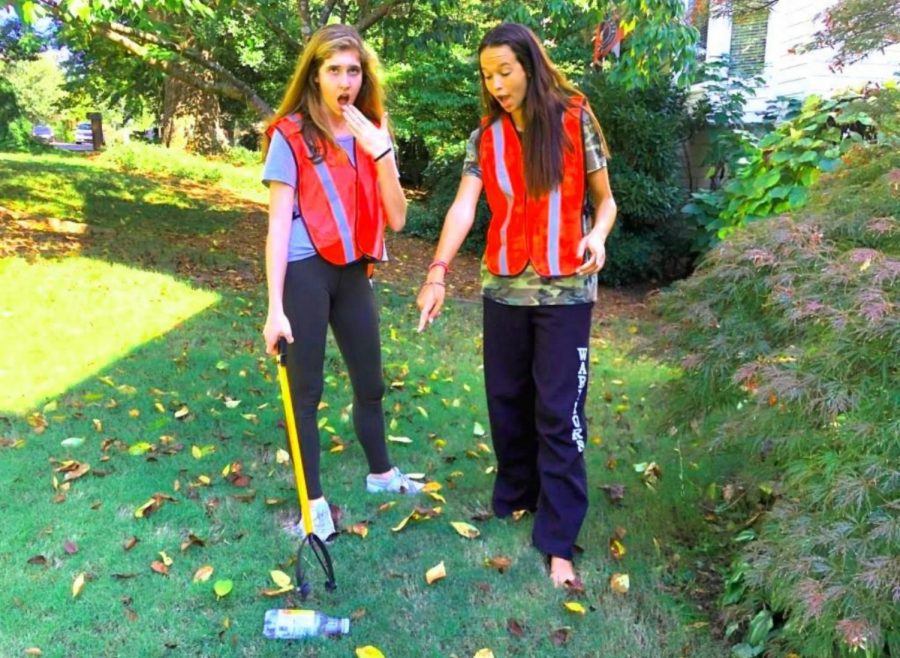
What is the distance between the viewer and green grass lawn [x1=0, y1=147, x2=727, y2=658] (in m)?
2.44

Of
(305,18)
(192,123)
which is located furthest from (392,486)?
(192,123)

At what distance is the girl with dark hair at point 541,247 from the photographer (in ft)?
8.15

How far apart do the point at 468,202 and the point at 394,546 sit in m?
1.35

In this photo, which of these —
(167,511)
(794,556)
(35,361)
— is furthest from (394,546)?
(35,361)

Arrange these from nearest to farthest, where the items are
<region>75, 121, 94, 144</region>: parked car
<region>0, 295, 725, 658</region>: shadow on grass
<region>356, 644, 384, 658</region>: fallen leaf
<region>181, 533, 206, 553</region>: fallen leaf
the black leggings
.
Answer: <region>356, 644, 384, 658</region>: fallen leaf → <region>0, 295, 725, 658</region>: shadow on grass → the black leggings → <region>181, 533, 206, 553</region>: fallen leaf → <region>75, 121, 94, 144</region>: parked car

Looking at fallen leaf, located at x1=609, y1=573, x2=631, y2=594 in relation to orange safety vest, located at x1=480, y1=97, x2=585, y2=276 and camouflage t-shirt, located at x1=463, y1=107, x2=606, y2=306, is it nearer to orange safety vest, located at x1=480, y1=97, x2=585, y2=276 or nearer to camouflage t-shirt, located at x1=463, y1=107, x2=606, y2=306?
camouflage t-shirt, located at x1=463, y1=107, x2=606, y2=306

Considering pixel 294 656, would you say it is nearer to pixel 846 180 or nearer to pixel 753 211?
pixel 846 180

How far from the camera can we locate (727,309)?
259 centimetres

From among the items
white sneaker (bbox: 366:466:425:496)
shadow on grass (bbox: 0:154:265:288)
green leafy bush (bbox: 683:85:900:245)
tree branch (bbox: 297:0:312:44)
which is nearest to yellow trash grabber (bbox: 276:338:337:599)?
white sneaker (bbox: 366:466:425:496)

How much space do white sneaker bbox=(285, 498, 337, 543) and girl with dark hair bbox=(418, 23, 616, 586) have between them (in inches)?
31.8

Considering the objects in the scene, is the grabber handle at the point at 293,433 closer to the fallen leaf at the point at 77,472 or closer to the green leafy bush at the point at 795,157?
the fallen leaf at the point at 77,472

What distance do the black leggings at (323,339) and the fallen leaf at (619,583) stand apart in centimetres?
114

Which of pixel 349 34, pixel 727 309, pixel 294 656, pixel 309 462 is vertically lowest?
pixel 294 656

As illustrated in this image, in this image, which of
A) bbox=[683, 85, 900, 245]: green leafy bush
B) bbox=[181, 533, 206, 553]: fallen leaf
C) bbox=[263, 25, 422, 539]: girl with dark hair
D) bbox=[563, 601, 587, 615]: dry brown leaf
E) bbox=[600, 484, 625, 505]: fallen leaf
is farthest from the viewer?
bbox=[683, 85, 900, 245]: green leafy bush
